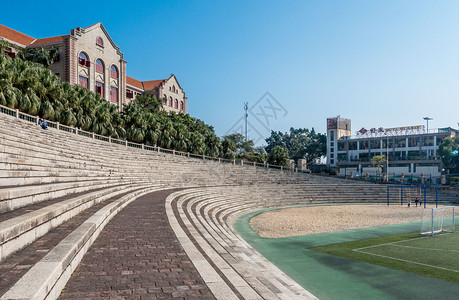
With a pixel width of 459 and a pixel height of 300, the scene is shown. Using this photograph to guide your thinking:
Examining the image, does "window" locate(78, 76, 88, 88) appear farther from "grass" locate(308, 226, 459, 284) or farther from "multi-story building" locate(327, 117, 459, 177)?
"multi-story building" locate(327, 117, 459, 177)

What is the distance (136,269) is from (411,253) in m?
12.5

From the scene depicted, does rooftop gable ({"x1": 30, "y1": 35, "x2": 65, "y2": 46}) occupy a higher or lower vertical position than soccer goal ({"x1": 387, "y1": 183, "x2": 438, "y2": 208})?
higher

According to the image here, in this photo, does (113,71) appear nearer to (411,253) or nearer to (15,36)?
(15,36)

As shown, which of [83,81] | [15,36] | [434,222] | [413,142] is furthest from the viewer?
[413,142]

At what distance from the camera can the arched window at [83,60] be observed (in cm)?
4928

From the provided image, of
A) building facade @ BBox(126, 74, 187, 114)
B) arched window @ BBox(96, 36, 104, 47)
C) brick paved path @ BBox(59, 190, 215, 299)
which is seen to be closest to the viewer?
brick paved path @ BBox(59, 190, 215, 299)

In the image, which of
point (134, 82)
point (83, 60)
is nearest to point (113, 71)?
point (83, 60)

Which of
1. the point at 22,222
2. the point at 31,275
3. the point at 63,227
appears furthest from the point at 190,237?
the point at 31,275

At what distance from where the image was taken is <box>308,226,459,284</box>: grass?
11.2m

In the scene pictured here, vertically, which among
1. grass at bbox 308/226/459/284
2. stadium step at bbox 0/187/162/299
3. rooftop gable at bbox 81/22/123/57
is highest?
rooftop gable at bbox 81/22/123/57

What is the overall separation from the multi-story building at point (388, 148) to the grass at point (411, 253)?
59.1 m

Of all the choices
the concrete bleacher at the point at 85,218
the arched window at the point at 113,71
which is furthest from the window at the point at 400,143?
the arched window at the point at 113,71

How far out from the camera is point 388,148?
8925 centimetres

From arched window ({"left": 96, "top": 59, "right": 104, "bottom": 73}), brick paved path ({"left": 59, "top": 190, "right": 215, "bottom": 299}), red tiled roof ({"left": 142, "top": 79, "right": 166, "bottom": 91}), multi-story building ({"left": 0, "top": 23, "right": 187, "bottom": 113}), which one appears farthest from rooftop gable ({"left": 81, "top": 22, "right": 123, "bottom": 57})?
brick paved path ({"left": 59, "top": 190, "right": 215, "bottom": 299})
